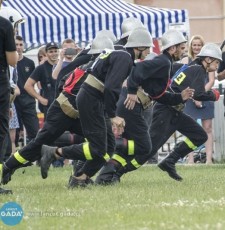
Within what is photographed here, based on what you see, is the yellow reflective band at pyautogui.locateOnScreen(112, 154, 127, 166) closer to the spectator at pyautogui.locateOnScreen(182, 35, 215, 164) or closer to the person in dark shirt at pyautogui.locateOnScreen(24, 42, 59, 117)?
the person in dark shirt at pyautogui.locateOnScreen(24, 42, 59, 117)

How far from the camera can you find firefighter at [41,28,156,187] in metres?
12.9

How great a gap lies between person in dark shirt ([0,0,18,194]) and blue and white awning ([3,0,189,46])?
9428mm

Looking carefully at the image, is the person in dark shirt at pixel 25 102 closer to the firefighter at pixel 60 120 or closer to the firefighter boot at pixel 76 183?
the firefighter at pixel 60 120

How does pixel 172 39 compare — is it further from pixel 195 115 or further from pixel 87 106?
pixel 195 115

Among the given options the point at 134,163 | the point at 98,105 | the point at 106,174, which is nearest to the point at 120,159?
the point at 134,163

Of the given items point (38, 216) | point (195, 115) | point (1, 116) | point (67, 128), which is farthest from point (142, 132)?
point (195, 115)

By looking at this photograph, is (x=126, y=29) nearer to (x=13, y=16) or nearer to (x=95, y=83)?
(x=13, y=16)

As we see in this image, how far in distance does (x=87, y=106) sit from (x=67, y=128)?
78 centimetres

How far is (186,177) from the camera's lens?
15.6 m

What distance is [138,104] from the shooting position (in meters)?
14.3

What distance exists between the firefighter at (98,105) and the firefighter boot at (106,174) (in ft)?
2.27

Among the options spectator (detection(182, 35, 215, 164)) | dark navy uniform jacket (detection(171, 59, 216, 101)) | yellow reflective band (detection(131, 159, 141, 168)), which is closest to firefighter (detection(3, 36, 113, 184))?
yellow reflective band (detection(131, 159, 141, 168))

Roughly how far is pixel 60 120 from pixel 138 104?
1134 mm

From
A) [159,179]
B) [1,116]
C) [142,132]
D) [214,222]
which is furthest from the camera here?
[159,179]
